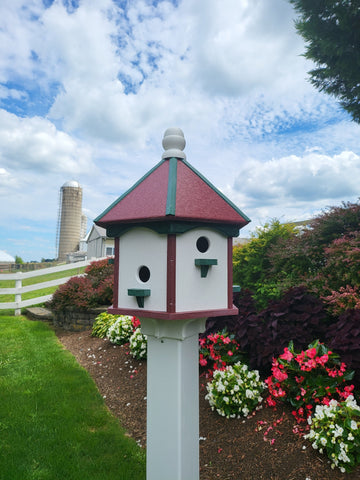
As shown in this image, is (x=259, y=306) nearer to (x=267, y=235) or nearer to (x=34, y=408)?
(x=267, y=235)

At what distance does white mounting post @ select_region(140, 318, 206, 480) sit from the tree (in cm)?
667

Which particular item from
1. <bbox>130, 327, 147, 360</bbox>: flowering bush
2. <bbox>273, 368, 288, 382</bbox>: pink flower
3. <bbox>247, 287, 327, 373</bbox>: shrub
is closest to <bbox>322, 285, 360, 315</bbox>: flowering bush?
Answer: <bbox>247, 287, 327, 373</bbox>: shrub

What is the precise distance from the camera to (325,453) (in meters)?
2.91

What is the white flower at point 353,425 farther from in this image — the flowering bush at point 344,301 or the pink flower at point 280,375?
the flowering bush at point 344,301

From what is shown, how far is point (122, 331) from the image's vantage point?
632 centimetres

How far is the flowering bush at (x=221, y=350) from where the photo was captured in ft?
13.4

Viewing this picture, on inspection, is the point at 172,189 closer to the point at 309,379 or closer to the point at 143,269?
the point at 143,269

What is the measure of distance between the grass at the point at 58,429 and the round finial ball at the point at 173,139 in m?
2.78

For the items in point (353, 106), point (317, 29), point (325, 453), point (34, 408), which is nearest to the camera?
point (325, 453)

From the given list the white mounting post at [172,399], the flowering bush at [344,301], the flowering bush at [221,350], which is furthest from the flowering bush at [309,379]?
the white mounting post at [172,399]

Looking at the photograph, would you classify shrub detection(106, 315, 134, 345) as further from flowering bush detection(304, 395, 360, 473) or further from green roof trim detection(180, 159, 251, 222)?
green roof trim detection(180, 159, 251, 222)

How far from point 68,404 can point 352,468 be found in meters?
3.12

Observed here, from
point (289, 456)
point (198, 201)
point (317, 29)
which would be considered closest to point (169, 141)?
point (198, 201)

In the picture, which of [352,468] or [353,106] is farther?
[353,106]
